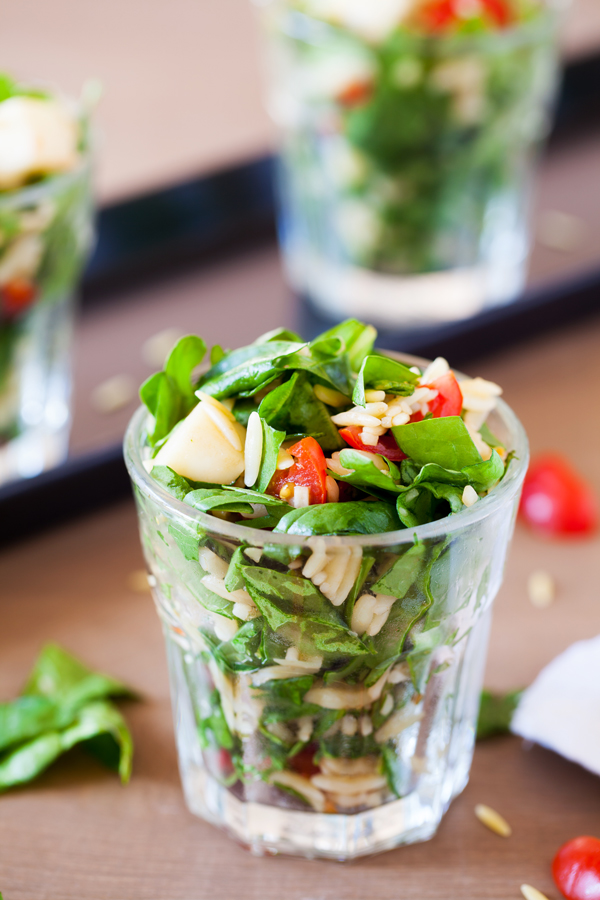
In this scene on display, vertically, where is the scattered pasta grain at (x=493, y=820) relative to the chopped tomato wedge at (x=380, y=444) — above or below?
below

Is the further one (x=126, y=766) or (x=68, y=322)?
(x=68, y=322)

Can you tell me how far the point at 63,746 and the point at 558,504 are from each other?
517mm

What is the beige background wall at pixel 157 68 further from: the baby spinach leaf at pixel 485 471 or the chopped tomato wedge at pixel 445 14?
the baby spinach leaf at pixel 485 471

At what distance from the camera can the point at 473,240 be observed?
127 cm

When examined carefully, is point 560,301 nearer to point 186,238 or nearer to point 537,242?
point 537,242

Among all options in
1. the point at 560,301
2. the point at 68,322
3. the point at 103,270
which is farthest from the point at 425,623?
the point at 103,270

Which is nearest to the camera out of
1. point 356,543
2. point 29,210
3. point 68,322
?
point 356,543

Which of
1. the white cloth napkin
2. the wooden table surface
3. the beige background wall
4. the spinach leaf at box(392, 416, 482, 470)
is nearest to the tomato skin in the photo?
the wooden table surface

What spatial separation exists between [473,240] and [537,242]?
0.22 metres

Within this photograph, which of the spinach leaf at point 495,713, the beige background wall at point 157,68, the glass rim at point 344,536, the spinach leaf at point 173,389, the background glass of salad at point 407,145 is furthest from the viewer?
the beige background wall at point 157,68

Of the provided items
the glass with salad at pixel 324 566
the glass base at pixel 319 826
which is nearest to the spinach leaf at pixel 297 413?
the glass with salad at pixel 324 566

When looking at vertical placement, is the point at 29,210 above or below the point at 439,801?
above

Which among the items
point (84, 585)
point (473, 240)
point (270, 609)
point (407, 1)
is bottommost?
point (84, 585)

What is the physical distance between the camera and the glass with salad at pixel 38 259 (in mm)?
883
